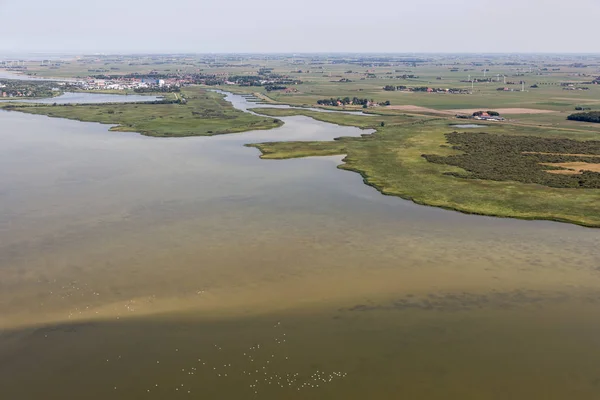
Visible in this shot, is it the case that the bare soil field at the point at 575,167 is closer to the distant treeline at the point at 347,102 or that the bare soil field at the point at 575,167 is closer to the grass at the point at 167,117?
the grass at the point at 167,117

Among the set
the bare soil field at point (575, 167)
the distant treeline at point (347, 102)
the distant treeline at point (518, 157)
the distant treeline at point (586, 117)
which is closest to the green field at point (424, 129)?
the distant treeline at point (518, 157)

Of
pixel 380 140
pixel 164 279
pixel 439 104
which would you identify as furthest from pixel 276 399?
pixel 439 104

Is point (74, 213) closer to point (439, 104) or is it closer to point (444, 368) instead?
point (444, 368)

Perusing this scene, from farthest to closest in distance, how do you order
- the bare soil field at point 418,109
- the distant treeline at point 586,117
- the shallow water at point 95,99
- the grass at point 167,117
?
the shallow water at point 95,99 < the bare soil field at point 418,109 < the distant treeline at point 586,117 < the grass at point 167,117

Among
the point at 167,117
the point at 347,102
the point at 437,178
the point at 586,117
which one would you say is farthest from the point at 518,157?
the point at 347,102

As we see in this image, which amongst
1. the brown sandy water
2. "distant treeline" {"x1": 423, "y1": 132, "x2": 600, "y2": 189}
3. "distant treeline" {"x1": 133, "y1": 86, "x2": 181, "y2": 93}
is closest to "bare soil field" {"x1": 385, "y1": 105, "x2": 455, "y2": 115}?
"distant treeline" {"x1": 423, "y1": 132, "x2": 600, "y2": 189}

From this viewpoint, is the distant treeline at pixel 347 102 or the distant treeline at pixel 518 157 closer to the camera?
the distant treeline at pixel 518 157

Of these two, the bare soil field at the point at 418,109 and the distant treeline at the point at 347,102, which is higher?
the distant treeline at the point at 347,102

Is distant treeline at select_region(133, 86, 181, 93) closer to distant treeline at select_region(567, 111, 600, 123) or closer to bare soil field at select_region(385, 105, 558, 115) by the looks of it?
bare soil field at select_region(385, 105, 558, 115)
